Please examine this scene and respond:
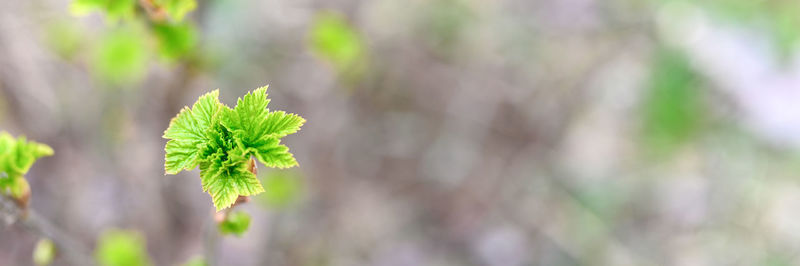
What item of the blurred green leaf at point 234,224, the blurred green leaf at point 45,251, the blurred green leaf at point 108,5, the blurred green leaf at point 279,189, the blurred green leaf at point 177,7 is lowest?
the blurred green leaf at point 234,224

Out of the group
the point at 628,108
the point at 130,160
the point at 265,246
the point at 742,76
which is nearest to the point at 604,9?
the point at 628,108

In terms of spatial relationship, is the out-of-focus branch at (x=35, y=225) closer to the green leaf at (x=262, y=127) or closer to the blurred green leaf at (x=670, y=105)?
the green leaf at (x=262, y=127)

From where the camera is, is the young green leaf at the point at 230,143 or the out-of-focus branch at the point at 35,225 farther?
the out-of-focus branch at the point at 35,225

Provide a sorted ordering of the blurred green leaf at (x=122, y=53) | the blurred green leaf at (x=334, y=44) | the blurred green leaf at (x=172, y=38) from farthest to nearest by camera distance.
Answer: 1. the blurred green leaf at (x=334, y=44)
2. the blurred green leaf at (x=122, y=53)
3. the blurred green leaf at (x=172, y=38)

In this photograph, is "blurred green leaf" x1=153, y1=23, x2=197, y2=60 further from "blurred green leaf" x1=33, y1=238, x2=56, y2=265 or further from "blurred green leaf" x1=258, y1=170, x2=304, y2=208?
"blurred green leaf" x1=258, y1=170, x2=304, y2=208

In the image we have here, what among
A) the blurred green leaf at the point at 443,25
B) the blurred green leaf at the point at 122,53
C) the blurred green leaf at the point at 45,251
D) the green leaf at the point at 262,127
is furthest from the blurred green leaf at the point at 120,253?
the blurred green leaf at the point at 443,25

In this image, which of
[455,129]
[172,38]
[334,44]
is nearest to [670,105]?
[455,129]
